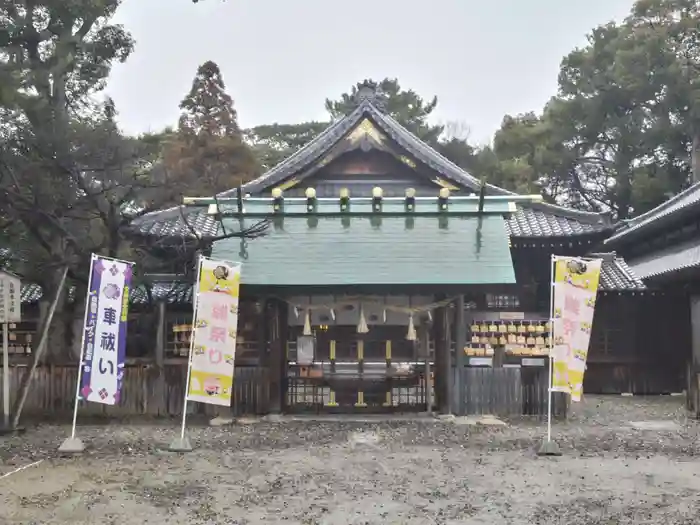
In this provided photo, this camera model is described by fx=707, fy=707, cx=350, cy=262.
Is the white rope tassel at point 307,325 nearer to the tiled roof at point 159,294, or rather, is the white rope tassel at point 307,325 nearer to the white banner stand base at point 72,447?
the tiled roof at point 159,294

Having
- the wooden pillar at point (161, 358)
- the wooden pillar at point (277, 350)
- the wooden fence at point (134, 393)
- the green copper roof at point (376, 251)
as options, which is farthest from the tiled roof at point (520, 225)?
the wooden fence at point (134, 393)

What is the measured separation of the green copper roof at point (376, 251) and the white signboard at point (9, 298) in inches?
138

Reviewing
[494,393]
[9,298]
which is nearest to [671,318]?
[494,393]

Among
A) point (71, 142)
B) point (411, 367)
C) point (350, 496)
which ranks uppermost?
point (71, 142)

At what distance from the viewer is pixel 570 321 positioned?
406 inches

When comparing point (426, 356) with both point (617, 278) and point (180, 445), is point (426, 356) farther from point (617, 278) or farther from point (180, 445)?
point (617, 278)

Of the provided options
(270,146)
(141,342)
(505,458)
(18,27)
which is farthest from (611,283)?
(270,146)

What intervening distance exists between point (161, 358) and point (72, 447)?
4729 millimetres

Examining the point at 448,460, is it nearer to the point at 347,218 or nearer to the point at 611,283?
the point at 347,218

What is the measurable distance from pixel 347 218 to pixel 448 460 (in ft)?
20.9

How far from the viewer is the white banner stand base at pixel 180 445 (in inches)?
382

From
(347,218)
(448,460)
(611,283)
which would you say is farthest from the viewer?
(611,283)

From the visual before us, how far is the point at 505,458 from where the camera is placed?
9.34 metres

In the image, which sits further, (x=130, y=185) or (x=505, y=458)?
(x=130, y=185)
